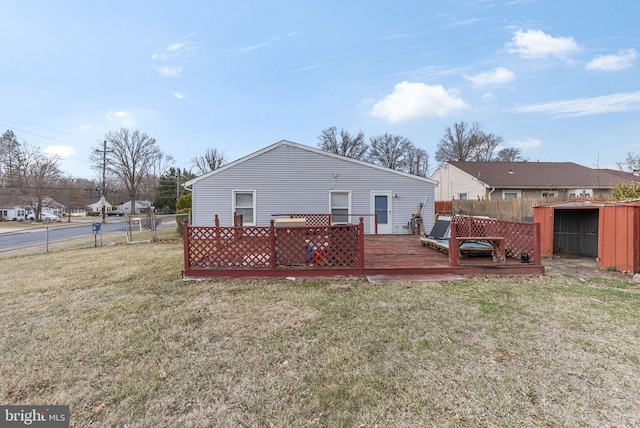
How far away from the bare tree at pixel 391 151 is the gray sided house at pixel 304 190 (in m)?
30.0

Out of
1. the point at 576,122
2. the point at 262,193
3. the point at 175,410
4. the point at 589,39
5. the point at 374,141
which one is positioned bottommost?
the point at 175,410

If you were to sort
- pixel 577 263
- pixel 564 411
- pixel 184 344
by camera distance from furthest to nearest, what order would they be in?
pixel 577 263 → pixel 184 344 → pixel 564 411

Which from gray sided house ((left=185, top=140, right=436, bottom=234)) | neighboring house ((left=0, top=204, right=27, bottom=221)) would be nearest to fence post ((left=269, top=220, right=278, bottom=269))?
gray sided house ((left=185, top=140, right=436, bottom=234))

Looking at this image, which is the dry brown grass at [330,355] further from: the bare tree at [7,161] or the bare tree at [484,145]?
the bare tree at [7,161]

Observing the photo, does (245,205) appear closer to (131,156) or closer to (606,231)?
(606,231)

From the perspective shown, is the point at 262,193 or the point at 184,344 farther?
the point at 262,193

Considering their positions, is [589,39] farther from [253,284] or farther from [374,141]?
[374,141]

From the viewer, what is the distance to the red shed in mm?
5664

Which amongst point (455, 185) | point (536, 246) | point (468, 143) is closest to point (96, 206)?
point (455, 185)

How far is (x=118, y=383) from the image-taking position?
2.38 m

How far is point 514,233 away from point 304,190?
279 inches

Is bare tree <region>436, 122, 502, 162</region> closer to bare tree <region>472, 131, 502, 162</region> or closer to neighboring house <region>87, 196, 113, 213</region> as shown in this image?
bare tree <region>472, 131, 502, 162</region>

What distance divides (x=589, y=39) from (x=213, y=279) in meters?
15.6

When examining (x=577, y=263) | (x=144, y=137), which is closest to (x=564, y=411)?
(x=577, y=263)
